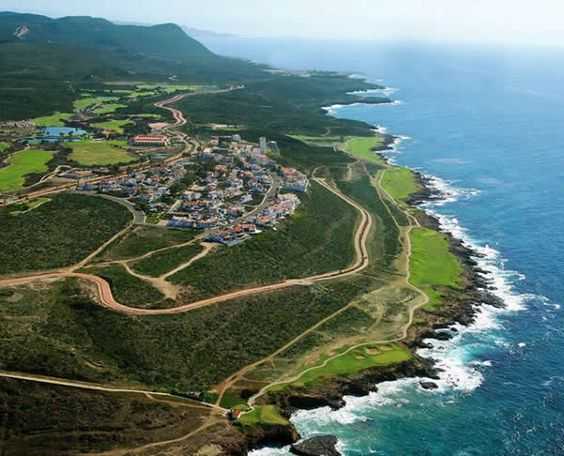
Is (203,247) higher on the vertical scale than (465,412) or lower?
higher

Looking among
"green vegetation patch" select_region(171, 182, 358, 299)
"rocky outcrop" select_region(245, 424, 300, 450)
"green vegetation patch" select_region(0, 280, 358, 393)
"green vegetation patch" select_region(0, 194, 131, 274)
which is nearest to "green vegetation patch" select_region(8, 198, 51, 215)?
"green vegetation patch" select_region(0, 194, 131, 274)

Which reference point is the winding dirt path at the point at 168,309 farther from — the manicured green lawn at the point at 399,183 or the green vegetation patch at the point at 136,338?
the manicured green lawn at the point at 399,183

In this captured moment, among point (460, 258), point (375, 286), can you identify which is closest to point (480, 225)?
point (460, 258)

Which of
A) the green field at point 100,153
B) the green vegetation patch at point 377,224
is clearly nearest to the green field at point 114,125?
the green field at point 100,153

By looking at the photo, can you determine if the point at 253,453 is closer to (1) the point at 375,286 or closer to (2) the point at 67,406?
(2) the point at 67,406

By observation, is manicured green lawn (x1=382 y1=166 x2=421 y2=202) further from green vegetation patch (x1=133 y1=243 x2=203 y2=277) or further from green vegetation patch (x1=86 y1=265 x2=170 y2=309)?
green vegetation patch (x1=86 y1=265 x2=170 y2=309)

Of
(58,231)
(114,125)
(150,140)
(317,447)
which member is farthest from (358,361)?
(114,125)
